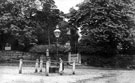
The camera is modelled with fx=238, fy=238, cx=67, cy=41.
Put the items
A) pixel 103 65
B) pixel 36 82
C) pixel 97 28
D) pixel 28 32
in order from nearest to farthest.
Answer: pixel 36 82
pixel 97 28
pixel 28 32
pixel 103 65

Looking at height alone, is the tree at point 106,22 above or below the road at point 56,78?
above

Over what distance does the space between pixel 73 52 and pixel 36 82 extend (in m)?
18.2

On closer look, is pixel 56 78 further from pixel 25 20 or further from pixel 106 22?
pixel 25 20

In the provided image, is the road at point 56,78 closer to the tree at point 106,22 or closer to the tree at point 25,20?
the tree at point 106,22

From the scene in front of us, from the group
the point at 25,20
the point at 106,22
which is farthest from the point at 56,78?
the point at 25,20

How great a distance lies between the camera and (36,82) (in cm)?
1145

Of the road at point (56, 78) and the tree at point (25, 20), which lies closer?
the road at point (56, 78)

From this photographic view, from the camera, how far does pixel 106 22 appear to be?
2548 centimetres

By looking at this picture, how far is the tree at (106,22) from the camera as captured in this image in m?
25.5

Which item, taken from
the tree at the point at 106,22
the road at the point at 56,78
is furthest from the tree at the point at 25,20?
the road at the point at 56,78

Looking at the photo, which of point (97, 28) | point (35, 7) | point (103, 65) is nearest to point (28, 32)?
point (35, 7)

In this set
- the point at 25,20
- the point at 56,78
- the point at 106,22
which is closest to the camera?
the point at 56,78

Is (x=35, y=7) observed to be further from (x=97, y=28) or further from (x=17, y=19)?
(x=97, y=28)

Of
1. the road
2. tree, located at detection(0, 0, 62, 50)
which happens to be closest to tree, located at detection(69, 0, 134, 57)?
tree, located at detection(0, 0, 62, 50)
